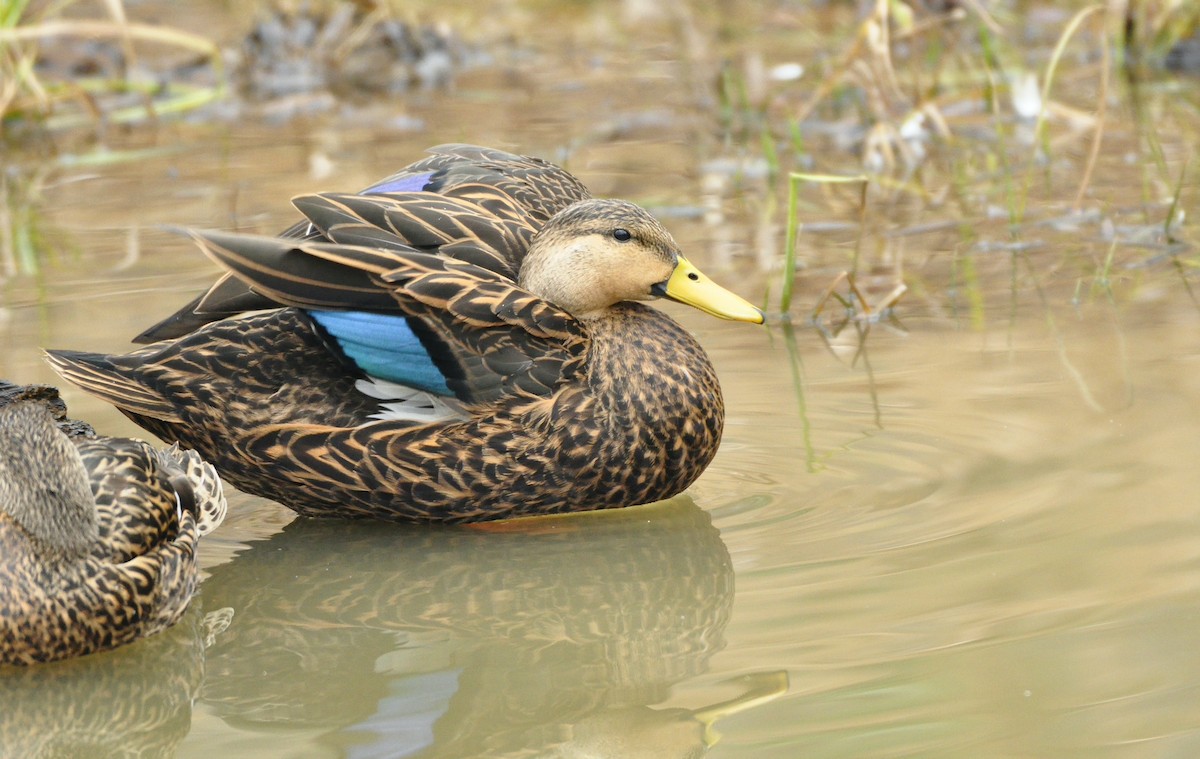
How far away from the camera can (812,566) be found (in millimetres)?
4230

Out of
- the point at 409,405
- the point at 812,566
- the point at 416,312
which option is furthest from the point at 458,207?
the point at 812,566

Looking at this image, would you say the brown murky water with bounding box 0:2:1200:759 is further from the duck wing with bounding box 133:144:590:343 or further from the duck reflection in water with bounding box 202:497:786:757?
the duck wing with bounding box 133:144:590:343

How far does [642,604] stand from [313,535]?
113 centimetres

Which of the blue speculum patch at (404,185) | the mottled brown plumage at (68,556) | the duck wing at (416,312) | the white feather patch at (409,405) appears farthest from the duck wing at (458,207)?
the mottled brown plumage at (68,556)

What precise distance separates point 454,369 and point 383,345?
0.20m

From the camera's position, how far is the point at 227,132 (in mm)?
10000

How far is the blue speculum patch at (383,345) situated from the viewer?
15.3 ft

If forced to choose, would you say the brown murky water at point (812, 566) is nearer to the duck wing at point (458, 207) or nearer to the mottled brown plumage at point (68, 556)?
the mottled brown plumage at point (68, 556)

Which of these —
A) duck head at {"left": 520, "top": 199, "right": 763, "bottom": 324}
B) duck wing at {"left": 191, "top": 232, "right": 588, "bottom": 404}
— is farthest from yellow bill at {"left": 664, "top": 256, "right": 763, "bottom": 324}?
duck wing at {"left": 191, "top": 232, "right": 588, "bottom": 404}

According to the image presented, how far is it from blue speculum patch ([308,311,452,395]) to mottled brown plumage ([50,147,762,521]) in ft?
0.07

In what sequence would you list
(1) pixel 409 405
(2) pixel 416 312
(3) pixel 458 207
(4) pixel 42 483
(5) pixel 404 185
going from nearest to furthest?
(4) pixel 42 483 → (2) pixel 416 312 → (1) pixel 409 405 → (3) pixel 458 207 → (5) pixel 404 185

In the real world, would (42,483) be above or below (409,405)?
above

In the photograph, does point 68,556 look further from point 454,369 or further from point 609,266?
point 609,266

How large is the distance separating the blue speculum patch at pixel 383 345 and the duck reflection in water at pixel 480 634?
1.55 ft
